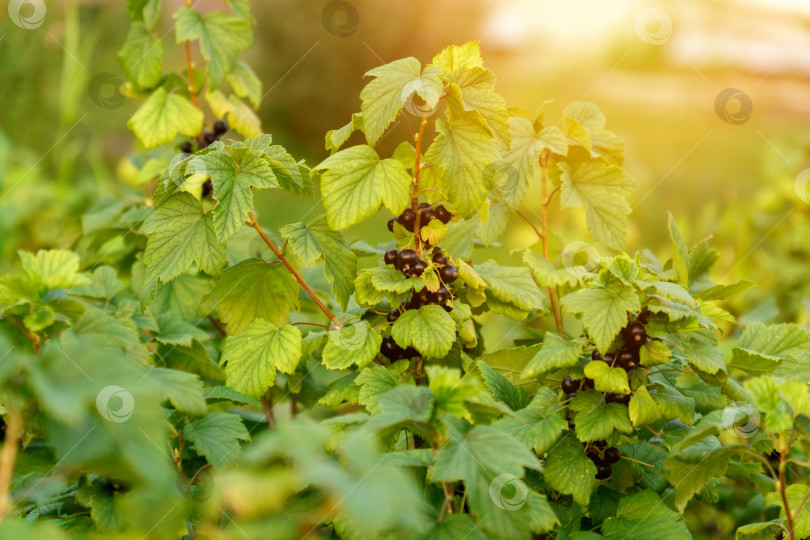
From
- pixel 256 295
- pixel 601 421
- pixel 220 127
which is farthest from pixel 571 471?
pixel 220 127

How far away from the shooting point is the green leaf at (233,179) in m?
0.90

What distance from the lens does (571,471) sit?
865 millimetres

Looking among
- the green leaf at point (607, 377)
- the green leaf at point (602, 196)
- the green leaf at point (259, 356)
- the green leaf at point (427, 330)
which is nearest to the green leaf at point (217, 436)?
the green leaf at point (259, 356)

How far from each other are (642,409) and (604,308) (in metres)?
0.14

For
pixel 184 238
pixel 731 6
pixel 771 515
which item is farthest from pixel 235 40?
pixel 731 6

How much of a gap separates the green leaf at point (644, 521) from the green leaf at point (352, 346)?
392mm

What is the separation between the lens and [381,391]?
0.86 meters

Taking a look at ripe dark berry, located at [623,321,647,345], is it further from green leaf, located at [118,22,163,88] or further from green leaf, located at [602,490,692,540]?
green leaf, located at [118,22,163,88]

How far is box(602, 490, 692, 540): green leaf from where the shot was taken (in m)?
0.84

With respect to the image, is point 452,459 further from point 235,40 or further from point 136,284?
point 235,40

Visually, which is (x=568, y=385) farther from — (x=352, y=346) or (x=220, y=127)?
(x=220, y=127)

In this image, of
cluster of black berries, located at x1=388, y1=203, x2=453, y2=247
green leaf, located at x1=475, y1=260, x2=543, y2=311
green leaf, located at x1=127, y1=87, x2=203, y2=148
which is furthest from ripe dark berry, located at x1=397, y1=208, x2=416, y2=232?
green leaf, located at x1=127, y1=87, x2=203, y2=148

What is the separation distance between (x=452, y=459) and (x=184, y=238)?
21.2 inches

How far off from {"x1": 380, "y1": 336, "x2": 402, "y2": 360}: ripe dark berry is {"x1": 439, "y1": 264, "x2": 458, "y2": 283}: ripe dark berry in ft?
0.43
